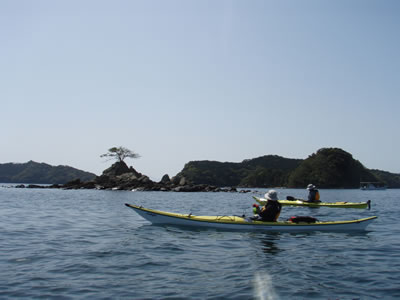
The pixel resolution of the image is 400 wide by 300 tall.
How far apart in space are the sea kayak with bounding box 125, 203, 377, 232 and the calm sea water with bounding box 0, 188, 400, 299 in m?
0.35

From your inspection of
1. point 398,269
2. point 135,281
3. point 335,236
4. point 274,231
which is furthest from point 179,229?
point 398,269

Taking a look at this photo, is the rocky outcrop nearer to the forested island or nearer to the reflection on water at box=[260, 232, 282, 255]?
the forested island

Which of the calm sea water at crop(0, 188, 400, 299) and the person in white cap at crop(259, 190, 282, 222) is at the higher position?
the person in white cap at crop(259, 190, 282, 222)

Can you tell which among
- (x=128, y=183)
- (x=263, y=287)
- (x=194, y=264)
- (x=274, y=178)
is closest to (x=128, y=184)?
(x=128, y=183)

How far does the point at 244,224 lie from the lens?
1519 cm

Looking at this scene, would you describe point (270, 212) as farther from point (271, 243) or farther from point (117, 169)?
point (117, 169)

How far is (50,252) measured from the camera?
1076cm

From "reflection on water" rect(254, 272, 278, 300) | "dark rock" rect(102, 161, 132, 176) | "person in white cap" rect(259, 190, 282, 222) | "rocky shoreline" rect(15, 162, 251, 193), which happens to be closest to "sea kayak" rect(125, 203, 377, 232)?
"person in white cap" rect(259, 190, 282, 222)

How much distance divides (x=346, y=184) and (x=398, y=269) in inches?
5680

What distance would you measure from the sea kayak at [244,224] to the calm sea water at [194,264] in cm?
35

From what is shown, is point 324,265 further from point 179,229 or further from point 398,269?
point 179,229

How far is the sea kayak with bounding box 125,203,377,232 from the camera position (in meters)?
15.0

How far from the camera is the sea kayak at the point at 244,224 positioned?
1502 centimetres

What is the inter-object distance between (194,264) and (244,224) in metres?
6.02
